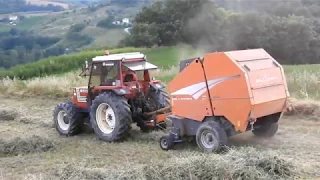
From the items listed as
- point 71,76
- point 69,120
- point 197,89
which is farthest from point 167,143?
point 71,76

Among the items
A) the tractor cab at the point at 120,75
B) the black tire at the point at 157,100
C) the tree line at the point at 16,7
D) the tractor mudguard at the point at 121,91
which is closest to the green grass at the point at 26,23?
the tree line at the point at 16,7

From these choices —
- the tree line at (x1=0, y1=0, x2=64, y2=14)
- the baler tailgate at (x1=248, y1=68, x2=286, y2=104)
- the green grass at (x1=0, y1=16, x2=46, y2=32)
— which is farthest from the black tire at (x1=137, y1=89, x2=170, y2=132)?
the tree line at (x1=0, y1=0, x2=64, y2=14)

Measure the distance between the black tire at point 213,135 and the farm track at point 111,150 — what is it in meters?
0.24

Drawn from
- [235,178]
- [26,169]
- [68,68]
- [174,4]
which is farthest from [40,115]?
[174,4]

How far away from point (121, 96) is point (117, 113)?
1.22ft

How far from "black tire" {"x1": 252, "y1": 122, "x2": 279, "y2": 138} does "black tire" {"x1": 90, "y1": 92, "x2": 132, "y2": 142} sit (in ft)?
7.76

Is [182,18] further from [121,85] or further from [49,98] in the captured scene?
[121,85]

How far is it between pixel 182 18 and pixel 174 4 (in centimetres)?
180

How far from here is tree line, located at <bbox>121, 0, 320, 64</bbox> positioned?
104 feet

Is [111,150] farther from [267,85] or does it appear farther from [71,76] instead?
[71,76]

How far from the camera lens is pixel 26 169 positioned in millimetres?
7938

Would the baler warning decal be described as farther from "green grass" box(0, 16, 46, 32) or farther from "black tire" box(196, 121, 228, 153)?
"green grass" box(0, 16, 46, 32)

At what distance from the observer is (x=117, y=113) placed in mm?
9375

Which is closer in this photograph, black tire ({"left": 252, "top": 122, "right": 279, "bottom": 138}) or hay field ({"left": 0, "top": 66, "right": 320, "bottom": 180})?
hay field ({"left": 0, "top": 66, "right": 320, "bottom": 180})
